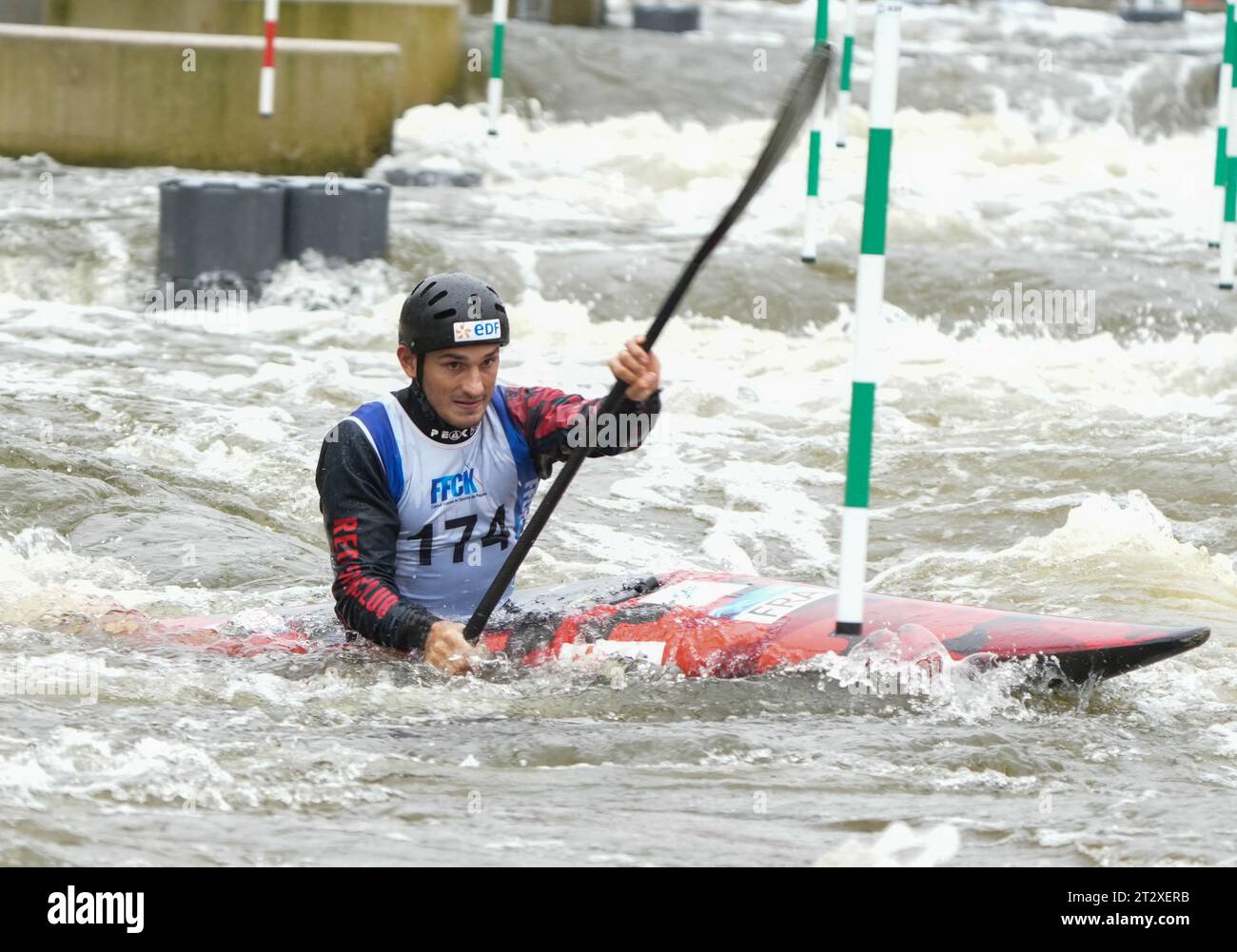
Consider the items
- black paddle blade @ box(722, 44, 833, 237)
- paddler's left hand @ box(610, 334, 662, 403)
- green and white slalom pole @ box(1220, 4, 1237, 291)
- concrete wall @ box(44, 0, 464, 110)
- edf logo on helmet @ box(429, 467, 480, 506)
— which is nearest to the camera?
black paddle blade @ box(722, 44, 833, 237)

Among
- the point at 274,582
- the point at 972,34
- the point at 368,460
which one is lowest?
the point at 274,582

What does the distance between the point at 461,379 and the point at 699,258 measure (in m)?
0.59

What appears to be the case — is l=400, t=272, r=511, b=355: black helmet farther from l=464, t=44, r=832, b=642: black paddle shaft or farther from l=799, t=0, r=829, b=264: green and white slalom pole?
l=799, t=0, r=829, b=264: green and white slalom pole

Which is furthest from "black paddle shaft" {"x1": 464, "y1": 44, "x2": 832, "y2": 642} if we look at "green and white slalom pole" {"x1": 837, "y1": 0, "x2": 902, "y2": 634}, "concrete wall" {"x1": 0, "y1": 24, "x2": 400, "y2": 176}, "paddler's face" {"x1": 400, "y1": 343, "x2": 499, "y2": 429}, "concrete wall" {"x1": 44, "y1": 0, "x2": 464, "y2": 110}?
"concrete wall" {"x1": 44, "y1": 0, "x2": 464, "y2": 110}

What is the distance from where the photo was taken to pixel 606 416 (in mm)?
4059

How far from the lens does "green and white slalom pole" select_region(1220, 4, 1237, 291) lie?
27.5ft

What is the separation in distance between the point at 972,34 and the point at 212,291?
1360 cm

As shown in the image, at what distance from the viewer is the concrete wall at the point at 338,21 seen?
43.6 ft

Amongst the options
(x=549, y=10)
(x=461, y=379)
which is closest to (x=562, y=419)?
(x=461, y=379)

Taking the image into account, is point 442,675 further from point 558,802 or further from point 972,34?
point 972,34

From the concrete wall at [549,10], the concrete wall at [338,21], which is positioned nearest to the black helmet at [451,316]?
the concrete wall at [338,21]

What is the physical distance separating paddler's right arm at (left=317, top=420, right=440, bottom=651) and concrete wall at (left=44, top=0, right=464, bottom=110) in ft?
32.7

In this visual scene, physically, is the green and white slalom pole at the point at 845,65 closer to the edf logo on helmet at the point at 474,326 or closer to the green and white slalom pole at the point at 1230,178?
the green and white slalom pole at the point at 1230,178
